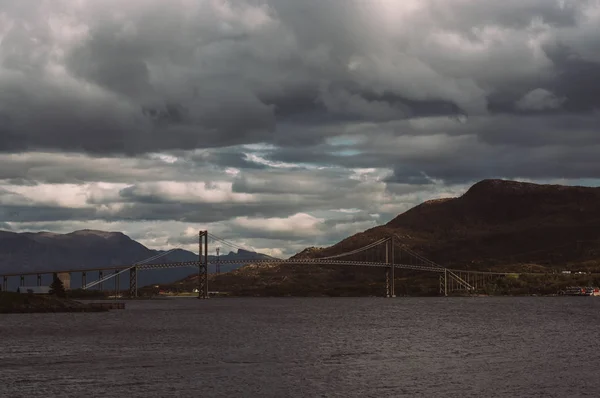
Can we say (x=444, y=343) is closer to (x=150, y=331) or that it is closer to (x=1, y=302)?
(x=150, y=331)

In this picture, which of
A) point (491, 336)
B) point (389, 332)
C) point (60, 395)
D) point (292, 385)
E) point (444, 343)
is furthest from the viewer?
point (389, 332)

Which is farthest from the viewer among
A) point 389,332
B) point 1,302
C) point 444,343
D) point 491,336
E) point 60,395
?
point 1,302

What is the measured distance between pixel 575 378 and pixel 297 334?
5744cm

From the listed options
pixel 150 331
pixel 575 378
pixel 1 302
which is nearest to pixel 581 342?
pixel 575 378

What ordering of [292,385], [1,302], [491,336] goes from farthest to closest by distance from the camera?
[1,302]
[491,336]
[292,385]

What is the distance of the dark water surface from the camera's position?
62.6 meters

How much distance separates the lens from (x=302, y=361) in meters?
82.5

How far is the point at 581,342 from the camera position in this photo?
10375cm

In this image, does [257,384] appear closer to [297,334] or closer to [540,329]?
[297,334]

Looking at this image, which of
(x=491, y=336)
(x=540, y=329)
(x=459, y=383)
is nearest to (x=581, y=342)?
(x=491, y=336)

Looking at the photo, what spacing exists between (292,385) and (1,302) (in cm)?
14231

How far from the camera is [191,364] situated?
7925cm

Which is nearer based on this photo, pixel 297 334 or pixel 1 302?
pixel 297 334

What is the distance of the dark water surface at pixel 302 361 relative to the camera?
62.6m
